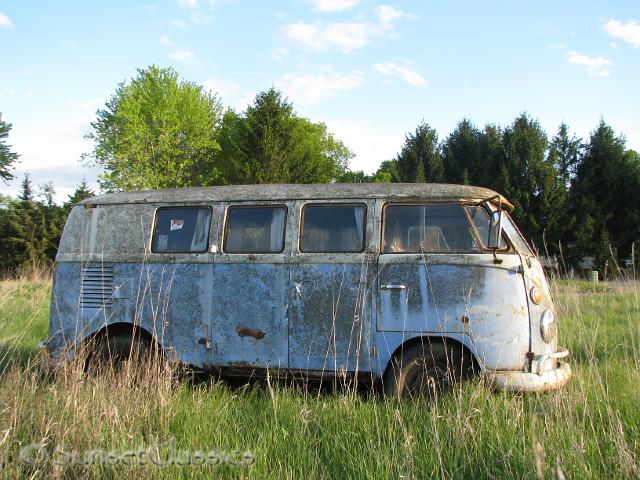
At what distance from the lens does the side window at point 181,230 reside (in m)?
6.04

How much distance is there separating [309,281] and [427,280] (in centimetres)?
119

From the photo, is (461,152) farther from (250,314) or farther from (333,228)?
(250,314)

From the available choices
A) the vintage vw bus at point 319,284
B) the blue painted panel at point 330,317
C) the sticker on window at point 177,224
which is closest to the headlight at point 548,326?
the vintage vw bus at point 319,284

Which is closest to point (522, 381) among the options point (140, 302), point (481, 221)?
point (481, 221)

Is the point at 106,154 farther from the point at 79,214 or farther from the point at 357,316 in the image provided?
the point at 357,316

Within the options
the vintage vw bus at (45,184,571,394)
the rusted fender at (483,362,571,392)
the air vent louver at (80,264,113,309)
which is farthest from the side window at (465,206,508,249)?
the air vent louver at (80,264,113,309)

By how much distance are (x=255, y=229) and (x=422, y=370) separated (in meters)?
2.29

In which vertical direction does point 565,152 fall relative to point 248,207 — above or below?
above

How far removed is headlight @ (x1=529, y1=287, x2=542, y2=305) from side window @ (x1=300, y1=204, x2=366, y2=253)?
167 cm

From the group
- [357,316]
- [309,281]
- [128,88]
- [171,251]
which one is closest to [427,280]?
[357,316]

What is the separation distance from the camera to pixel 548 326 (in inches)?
201

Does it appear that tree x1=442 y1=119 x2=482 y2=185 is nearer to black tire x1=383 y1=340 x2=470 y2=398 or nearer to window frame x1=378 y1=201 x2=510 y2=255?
window frame x1=378 y1=201 x2=510 y2=255

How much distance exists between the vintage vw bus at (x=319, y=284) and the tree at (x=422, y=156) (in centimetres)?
3218

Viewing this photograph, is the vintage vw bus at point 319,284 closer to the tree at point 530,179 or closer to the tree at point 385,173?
the tree at point 530,179
